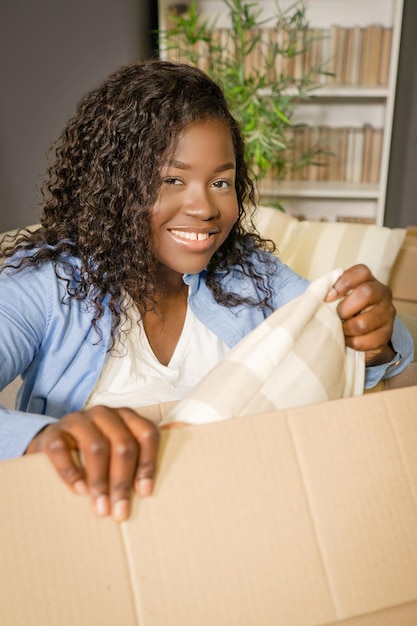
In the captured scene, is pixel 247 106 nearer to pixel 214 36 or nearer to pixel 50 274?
pixel 214 36

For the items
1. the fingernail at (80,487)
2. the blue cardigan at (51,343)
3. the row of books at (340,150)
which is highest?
the fingernail at (80,487)

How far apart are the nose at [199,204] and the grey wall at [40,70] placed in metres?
0.90

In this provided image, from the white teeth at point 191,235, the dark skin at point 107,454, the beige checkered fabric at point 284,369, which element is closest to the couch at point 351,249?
the white teeth at point 191,235

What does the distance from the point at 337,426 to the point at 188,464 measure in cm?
13

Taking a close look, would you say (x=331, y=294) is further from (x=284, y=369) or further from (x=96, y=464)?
(x=96, y=464)

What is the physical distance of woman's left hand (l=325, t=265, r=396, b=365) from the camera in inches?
29.4

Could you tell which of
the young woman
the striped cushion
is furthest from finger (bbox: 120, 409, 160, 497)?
the striped cushion

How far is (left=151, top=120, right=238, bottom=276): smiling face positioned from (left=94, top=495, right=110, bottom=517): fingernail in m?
0.52

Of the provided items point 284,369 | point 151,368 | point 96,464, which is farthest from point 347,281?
point 96,464

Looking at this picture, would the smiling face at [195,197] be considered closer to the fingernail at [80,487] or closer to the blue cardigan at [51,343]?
the blue cardigan at [51,343]

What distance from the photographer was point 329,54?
2.72 m

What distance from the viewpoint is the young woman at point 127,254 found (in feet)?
2.74

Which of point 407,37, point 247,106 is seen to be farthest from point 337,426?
point 407,37

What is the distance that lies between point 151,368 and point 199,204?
266mm
